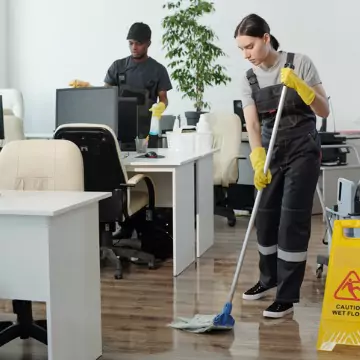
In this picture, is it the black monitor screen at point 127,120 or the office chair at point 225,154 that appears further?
the office chair at point 225,154

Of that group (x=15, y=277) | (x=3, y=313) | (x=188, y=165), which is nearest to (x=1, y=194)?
(x=15, y=277)

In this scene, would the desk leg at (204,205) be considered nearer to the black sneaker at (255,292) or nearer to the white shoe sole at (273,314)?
the black sneaker at (255,292)

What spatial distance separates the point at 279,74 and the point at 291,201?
60cm

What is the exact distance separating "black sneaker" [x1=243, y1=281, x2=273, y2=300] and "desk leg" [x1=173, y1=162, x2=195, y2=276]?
62 centimetres

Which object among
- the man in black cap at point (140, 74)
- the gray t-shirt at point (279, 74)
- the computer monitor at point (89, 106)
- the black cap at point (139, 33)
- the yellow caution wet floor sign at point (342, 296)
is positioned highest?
the black cap at point (139, 33)

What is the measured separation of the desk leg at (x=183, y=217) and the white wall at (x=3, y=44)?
4.15 meters

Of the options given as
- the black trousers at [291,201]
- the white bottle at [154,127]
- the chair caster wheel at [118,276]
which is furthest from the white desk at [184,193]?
the black trousers at [291,201]

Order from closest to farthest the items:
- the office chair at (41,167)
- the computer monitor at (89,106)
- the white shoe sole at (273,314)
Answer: the office chair at (41,167) → the white shoe sole at (273,314) → the computer monitor at (89,106)

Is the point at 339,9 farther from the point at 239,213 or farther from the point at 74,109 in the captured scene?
the point at 74,109

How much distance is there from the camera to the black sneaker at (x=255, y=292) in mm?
3426

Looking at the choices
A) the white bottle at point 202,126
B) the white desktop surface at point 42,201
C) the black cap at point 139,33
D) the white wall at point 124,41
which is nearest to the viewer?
the white desktop surface at point 42,201

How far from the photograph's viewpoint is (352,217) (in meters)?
3.36

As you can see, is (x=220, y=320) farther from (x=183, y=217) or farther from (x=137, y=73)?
(x=137, y=73)

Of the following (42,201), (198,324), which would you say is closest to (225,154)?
(198,324)
